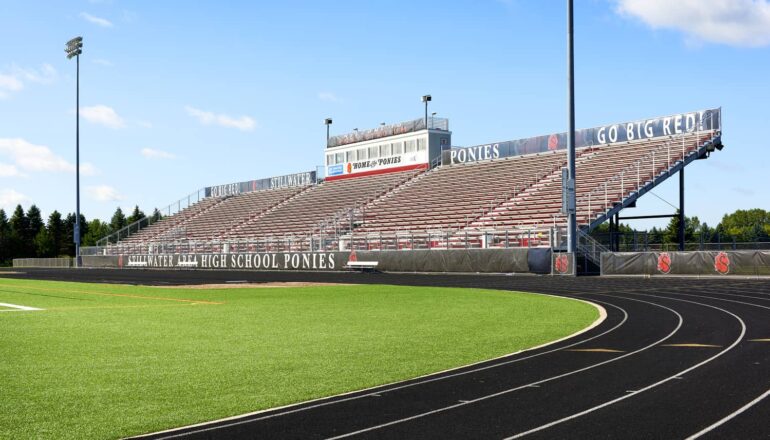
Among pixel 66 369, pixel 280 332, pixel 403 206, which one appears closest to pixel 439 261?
pixel 403 206

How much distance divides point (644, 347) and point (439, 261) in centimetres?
2792

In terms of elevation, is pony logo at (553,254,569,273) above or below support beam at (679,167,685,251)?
below

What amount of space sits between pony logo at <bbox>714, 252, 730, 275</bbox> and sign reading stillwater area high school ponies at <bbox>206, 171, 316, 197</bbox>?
4524 centimetres

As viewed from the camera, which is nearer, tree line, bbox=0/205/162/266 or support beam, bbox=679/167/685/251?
support beam, bbox=679/167/685/251

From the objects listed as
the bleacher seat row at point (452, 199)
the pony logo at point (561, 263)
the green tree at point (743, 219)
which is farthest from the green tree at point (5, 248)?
the green tree at point (743, 219)

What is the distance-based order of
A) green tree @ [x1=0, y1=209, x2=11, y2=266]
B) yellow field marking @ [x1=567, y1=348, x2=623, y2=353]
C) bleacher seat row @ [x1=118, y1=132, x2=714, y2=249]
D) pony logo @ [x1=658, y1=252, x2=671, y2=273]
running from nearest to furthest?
yellow field marking @ [x1=567, y1=348, x2=623, y2=353], pony logo @ [x1=658, y1=252, x2=671, y2=273], bleacher seat row @ [x1=118, y1=132, x2=714, y2=249], green tree @ [x1=0, y1=209, x2=11, y2=266]

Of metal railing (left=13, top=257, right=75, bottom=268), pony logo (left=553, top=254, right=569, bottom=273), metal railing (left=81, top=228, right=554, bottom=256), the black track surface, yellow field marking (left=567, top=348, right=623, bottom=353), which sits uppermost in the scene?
metal railing (left=81, top=228, right=554, bottom=256)

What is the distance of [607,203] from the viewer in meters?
37.3

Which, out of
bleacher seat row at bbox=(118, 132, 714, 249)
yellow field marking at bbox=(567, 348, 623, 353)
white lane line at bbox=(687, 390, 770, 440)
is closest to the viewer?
white lane line at bbox=(687, 390, 770, 440)

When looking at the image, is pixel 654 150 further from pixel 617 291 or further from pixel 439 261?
pixel 617 291

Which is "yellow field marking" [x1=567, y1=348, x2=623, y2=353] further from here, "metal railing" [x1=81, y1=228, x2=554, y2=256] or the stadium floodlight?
"metal railing" [x1=81, y1=228, x2=554, y2=256]

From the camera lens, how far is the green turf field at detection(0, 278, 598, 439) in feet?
22.7

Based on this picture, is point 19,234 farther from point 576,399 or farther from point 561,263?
point 576,399

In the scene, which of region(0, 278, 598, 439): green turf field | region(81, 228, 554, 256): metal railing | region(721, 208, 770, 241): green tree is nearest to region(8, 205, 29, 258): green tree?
region(81, 228, 554, 256): metal railing
